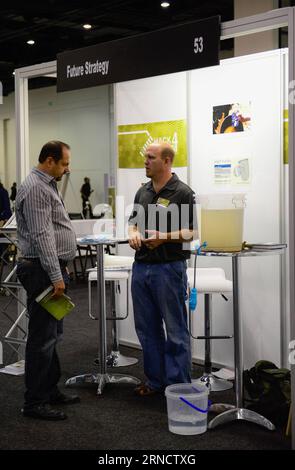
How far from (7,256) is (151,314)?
6199 mm

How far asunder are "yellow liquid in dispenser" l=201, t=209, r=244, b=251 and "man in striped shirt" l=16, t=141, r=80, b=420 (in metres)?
0.79

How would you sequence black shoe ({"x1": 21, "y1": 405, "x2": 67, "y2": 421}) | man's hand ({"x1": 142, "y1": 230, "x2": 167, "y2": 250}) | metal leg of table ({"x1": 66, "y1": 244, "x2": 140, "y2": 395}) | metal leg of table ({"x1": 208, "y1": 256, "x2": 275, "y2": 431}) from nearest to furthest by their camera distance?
metal leg of table ({"x1": 208, "y1": 256, "x2": 275, "y2": 431}), black shoe ({"x1": 21, "y1": 405, "x2": 67, "y2": 421}), man's hand ({"x1": 142, "y1": 230, "x2": 167, "y2": 250}), metal leg of table ({"x1": 66, "y1": 244, "x2": 140, "y2": 395})

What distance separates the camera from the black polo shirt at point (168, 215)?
3906 mm

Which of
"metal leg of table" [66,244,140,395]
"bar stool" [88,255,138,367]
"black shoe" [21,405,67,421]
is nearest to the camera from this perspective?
"black shoe" [21,405,67,421]

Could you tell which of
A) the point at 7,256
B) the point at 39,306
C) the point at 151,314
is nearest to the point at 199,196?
the point at 151,314

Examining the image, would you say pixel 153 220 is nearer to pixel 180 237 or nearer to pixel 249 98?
pixel 180 237

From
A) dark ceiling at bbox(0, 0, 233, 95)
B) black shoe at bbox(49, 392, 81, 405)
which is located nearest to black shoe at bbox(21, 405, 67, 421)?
black shoe at bbox(49, 392, 81, 405)

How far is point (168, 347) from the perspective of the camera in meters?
3.96

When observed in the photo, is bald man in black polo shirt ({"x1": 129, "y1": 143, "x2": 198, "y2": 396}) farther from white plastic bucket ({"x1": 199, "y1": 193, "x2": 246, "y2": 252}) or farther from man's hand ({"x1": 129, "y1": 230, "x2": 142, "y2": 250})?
white plastic bucket ({"x1": 199, "y1": 193, "x2": 246, "y2": 252})

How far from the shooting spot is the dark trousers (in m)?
3.63

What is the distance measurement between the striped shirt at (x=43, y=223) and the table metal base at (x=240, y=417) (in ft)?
3.73

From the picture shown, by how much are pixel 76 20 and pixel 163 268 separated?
A: 20.8 feet

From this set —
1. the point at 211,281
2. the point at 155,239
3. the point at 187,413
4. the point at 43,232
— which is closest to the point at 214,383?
the point at 211,281
